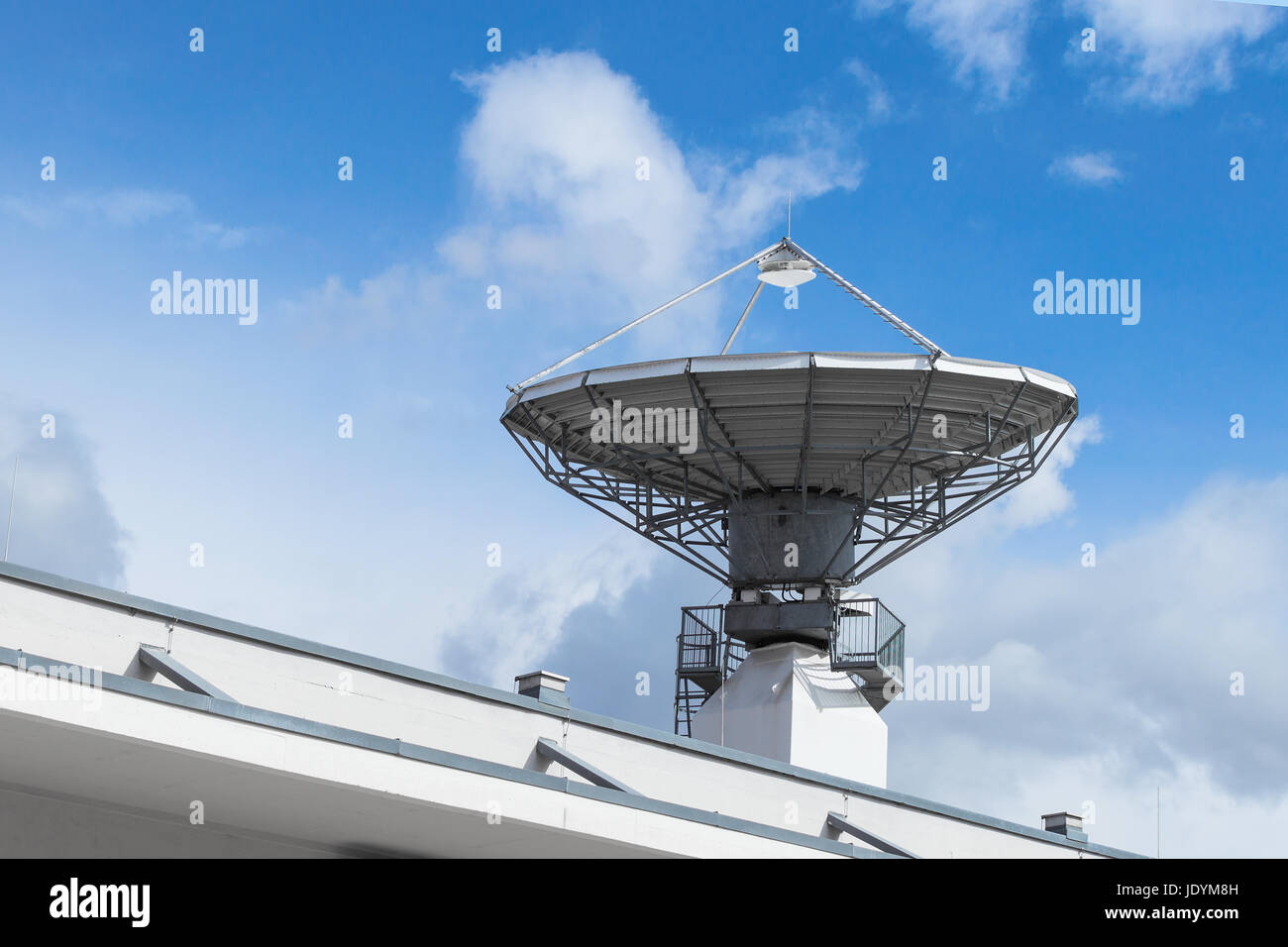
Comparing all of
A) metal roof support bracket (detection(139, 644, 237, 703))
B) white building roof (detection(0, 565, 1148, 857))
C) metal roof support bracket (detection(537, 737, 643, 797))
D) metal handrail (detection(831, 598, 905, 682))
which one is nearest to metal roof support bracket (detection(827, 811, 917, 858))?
white building roof (detection(0, 565, 1148, 857))

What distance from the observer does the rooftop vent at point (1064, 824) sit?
103 ft

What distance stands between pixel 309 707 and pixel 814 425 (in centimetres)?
1566

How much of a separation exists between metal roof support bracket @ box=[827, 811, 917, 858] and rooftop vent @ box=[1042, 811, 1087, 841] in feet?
23.5

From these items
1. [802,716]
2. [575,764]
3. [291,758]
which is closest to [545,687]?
[575,764]

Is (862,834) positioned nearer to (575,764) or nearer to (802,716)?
(575,764)

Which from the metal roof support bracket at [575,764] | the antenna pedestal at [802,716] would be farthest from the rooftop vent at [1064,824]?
the metal roof support bracket at [575,764]

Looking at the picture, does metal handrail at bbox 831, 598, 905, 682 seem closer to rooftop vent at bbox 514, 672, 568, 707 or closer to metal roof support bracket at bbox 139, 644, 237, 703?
rooftop vent at bbox 514, 672, 568, 707

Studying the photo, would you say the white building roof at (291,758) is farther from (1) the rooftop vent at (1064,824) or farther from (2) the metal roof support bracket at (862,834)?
(1) the rooftop vent at (1064,824)

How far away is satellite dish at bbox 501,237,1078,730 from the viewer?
31.5 meters

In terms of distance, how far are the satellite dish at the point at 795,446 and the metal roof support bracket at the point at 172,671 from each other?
48.4ft
